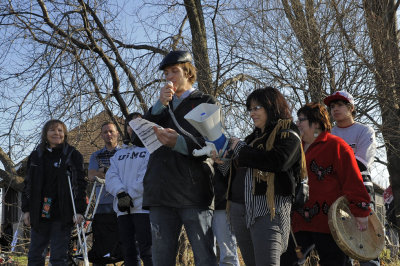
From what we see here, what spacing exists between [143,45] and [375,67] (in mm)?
3902

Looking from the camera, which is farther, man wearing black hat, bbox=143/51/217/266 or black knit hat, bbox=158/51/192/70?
black knit hat, bbox=158/51/192/70

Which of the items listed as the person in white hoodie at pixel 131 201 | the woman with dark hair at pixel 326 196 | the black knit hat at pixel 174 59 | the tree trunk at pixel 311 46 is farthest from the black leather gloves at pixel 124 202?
the tree trunk at pixel 311 46

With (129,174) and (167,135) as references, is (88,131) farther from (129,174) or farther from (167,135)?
(167,135)

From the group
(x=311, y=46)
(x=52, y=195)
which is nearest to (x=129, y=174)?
(x=52, y=195)

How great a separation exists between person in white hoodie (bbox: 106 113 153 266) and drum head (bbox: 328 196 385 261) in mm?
2104

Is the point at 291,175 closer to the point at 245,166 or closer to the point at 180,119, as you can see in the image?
the point at 245,166

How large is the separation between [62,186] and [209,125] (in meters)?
3.25

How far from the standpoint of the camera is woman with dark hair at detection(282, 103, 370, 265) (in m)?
4.03

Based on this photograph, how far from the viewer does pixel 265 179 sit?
132 inches

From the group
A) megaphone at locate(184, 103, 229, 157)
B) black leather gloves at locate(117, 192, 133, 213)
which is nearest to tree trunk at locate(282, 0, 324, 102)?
black leather gloves at locate(117, 192, 133, 213)

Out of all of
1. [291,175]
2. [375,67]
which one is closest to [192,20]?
[375,67]

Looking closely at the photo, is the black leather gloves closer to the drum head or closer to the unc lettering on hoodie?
the unc lettering on hoodie

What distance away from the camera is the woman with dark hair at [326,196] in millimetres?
4027

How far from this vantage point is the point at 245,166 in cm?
328
